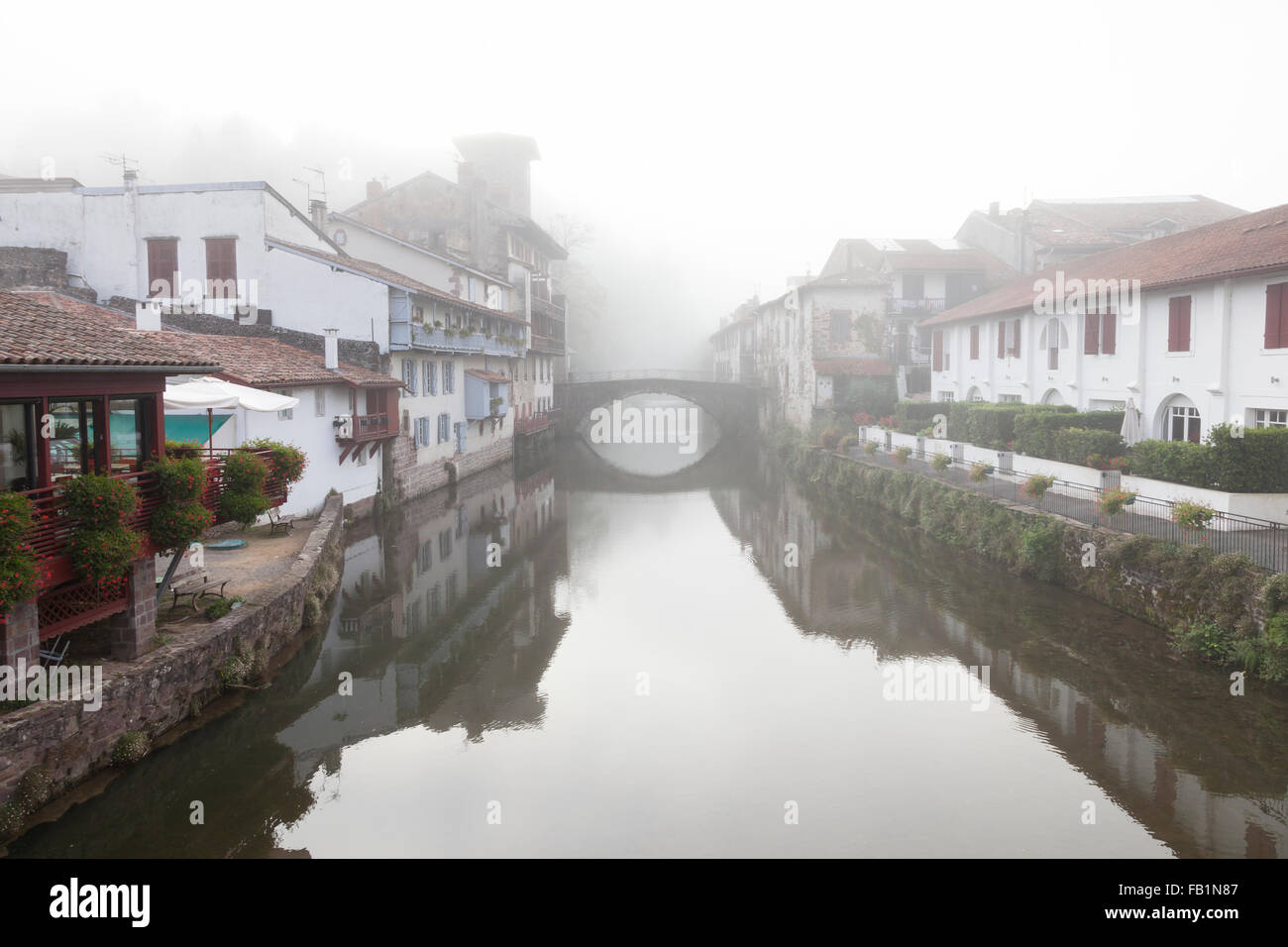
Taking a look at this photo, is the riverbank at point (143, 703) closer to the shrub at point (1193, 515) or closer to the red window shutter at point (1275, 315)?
the shrub at point (1193, 515)

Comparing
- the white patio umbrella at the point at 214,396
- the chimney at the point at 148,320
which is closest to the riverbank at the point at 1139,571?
the white patio umbrella at the point at 214,396

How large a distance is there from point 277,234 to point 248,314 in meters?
2.78

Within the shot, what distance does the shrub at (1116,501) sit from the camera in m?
17.7

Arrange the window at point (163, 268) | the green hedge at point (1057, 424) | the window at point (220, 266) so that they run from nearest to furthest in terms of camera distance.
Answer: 1. the green hedge at point (1057, 424)
2. the window at point (220, 266)
3. the window at point (163, 268)

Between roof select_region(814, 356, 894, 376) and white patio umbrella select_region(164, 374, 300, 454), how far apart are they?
31.9 meters

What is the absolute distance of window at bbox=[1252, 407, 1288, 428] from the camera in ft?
63.6

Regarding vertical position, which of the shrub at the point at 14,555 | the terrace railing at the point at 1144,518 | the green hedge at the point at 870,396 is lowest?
the terrace railing at the point at 1144,518

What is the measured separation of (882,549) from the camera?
2488 cm

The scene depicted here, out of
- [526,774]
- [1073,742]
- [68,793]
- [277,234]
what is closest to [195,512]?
[68,793]

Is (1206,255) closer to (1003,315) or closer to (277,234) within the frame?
(1003,315)

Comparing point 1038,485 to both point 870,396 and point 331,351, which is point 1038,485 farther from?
point 870,396

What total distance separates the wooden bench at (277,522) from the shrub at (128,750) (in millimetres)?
10169

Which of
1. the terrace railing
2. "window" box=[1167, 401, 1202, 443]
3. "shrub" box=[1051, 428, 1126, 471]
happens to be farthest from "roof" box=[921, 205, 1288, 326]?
the terrace railing

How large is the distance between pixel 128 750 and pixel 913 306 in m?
41.7
